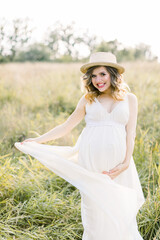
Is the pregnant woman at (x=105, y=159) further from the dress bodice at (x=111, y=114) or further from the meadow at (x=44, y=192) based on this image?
the meadow at (x=44, y=192)

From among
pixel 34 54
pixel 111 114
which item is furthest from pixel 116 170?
pixel 34 54

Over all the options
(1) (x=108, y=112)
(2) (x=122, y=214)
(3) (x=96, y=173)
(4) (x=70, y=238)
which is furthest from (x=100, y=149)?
(4) (x=70, y=238)

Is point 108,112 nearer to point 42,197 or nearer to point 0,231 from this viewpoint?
point 42,197

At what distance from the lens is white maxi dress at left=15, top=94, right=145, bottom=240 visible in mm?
2203

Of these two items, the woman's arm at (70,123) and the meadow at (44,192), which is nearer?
the woman's arm at (70,123)

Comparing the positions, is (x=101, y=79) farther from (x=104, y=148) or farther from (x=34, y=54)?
(x=34, y=54)

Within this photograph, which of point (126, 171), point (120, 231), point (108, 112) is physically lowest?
point (120, 231)

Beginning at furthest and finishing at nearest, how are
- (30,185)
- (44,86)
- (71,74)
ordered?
(71,74)
(44,86)
(30,185)

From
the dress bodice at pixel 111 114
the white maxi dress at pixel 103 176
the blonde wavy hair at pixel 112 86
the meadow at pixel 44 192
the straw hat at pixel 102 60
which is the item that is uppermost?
the straw hat at pixel 102 60

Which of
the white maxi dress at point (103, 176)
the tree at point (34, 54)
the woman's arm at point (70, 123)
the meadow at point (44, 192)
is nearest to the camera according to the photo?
the white maxi dress at point (103, 176)

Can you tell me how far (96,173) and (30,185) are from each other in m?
1.40

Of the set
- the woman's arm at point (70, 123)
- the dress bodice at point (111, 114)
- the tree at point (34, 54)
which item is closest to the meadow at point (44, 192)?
the woman's arm at point (70, 123)

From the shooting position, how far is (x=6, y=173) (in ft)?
10.2

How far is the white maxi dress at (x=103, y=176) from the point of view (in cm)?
220
